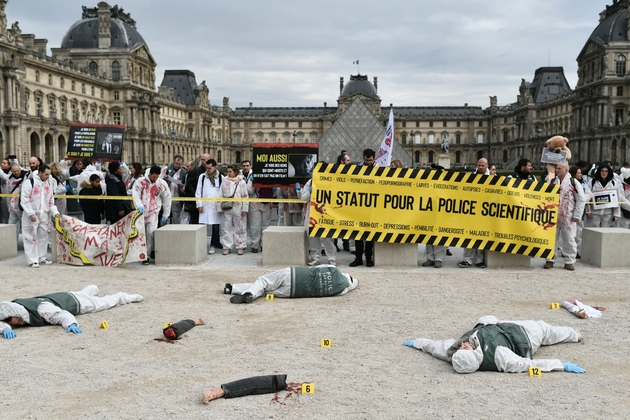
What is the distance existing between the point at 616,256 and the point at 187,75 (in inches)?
3559

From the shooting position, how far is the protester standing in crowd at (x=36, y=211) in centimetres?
974

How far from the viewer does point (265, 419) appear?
4.11 meters

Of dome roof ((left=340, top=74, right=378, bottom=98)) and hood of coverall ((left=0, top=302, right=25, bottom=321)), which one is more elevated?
dome roof ((left=340, top=74, right=378, bottom=98))

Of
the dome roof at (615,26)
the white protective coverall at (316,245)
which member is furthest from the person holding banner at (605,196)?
the dome roof at (615,26)

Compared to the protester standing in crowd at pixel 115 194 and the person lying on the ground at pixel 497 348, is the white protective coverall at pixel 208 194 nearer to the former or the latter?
the protester standing in crowd at pixel 115 194

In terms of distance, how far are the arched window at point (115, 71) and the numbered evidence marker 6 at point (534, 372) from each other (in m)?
67.5

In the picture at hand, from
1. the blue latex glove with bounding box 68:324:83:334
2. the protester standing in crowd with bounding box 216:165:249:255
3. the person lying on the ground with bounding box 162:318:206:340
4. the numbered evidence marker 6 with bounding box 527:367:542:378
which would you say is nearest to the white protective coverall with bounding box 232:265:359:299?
the person lying on the ground with bounding box 162:318:206:340

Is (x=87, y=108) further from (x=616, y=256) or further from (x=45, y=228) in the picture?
(x=616, y=256)

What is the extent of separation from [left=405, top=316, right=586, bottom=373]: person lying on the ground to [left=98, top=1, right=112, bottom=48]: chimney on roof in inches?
2668

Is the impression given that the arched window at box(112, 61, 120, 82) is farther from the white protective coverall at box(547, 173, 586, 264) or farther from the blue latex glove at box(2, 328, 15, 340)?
the blue latex glove at box(2, 328, 15, 340)

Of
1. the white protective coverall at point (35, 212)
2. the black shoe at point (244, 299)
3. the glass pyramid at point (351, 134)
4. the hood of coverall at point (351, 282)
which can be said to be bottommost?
the black shoe at point (244, 299)

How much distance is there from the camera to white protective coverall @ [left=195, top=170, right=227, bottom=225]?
11.1 metres

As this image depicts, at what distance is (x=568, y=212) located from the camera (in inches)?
383

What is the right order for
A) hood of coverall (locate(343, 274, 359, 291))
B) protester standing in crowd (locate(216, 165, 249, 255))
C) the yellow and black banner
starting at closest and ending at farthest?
hood of coverall (locate(343, 274, 359, 291)), the yellow and black banner, protester standing in crowd (locate(216, 165, 249, 255))
